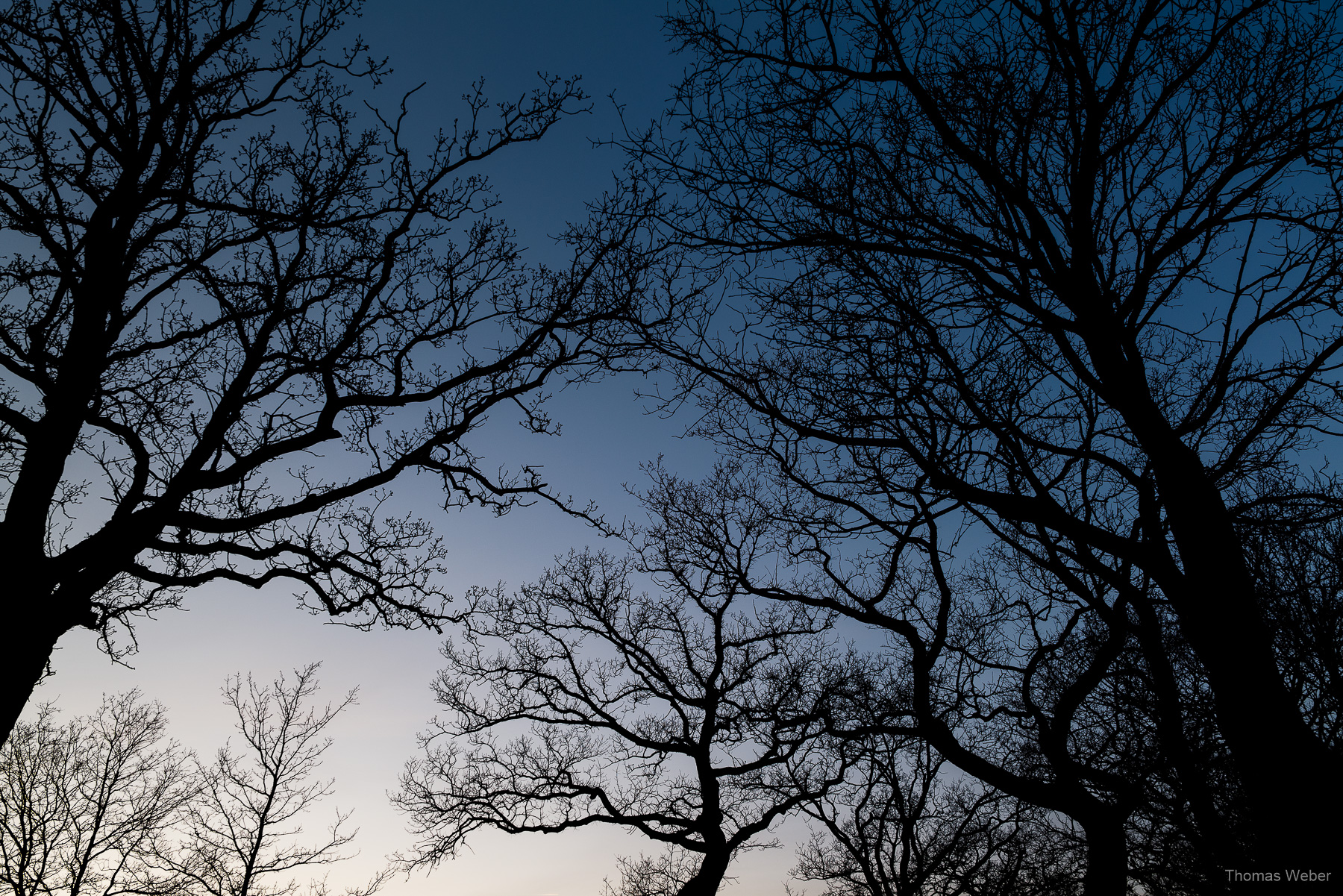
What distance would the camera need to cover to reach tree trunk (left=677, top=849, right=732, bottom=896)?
12922 millimetres

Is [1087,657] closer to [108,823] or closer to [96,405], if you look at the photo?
[96,405]

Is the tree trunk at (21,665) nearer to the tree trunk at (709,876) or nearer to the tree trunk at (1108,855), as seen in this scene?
the tree trunk at (1108,855)

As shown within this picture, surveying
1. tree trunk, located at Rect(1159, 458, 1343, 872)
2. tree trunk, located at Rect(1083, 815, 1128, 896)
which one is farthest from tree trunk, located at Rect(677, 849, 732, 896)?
tree trunk, located at Rect(1159, 458, 1343, 872)

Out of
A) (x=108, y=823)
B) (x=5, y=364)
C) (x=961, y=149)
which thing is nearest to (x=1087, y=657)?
(x=961, y=149)

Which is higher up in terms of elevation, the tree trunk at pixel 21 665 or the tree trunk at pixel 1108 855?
the tree trunk at pixel 21 665

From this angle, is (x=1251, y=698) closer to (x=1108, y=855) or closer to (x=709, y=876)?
(x=1108, y=855)

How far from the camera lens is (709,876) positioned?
13102 mm

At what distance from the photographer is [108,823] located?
59.2 feet

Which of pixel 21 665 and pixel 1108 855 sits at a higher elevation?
pixel 21 665

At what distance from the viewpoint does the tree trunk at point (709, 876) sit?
12.9 metres

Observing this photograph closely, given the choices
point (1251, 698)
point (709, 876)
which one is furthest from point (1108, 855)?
point (709, 876)

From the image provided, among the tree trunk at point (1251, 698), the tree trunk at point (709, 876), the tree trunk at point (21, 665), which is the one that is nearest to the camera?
the tree trunk at point (1251, 698)

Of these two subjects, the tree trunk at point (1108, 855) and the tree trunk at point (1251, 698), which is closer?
the tree trunk at point (1251, 698)

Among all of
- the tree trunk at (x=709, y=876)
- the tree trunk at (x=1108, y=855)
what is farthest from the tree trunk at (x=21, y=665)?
the tree trunk at (x=709, y=876)
